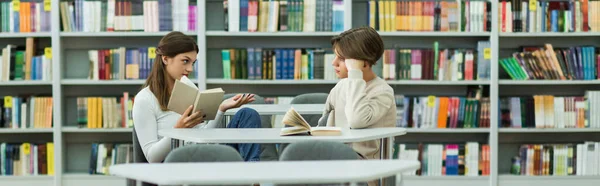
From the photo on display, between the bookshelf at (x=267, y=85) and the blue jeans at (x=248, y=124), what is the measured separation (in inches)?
79.9

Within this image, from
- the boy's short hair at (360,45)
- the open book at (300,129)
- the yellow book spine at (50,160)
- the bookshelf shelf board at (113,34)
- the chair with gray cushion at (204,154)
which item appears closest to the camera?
the chair with gray cushion at (204,154)

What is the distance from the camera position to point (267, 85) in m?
7.00

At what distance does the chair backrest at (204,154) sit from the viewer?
3229 mm

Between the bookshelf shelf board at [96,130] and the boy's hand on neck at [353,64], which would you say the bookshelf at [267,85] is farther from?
the boy's hand on neck at [353,64]

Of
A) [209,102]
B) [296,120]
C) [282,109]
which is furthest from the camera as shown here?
[282,109]

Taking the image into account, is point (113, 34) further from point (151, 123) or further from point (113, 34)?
point (151, 123)

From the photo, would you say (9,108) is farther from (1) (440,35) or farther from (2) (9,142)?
(1) (440,35)

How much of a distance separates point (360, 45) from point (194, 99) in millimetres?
778

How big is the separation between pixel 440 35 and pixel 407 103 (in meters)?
0.52

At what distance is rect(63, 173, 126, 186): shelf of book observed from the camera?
6820 mm

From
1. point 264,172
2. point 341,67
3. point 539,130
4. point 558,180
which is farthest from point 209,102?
point 558,180

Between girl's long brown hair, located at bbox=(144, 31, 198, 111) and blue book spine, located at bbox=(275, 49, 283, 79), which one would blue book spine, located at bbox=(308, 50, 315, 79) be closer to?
blue book spine, located at bbox=(275, 49, 283, 79)

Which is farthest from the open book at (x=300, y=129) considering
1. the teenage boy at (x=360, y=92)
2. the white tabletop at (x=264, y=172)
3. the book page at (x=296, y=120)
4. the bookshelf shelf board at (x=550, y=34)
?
the bookshelf shelf board at (x=550, y=34)

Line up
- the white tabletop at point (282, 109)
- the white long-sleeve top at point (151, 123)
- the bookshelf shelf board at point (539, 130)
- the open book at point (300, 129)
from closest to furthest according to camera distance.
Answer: the open book at point (300, 129) < the white long-sleeve top at point (151, 123) < the white tabletop at point (282, 109) < the bookshelf shelf board at point (539, 130)
